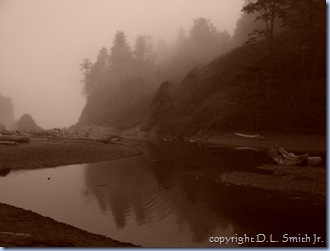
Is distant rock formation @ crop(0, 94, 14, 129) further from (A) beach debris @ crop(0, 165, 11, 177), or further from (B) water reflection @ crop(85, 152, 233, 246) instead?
(B) water reflection @ crop(85, 152, 233, 246)

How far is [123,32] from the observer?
128 meters

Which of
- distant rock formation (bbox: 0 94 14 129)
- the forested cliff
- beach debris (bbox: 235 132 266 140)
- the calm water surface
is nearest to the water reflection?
the calm water surface

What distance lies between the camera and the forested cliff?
Result: 45.4 m

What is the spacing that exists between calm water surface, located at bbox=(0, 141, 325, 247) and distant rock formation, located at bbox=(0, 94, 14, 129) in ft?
403

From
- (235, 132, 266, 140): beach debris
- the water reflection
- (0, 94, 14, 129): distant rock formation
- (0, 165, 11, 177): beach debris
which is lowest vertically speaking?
the water reflection

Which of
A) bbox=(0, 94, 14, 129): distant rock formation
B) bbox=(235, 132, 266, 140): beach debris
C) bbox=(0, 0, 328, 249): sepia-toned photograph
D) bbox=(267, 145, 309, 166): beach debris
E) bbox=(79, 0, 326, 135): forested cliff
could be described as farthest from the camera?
bbox=(0, 94, 14, 129): distant rock formation

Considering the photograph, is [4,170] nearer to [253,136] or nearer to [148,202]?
[148,202]

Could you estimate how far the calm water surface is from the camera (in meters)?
12.7

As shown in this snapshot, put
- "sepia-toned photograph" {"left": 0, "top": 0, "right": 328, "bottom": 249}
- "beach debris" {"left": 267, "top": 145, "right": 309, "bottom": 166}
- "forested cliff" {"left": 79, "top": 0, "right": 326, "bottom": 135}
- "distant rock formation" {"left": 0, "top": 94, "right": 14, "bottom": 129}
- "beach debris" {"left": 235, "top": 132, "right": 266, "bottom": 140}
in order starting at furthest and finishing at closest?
"distant rock formation" {"left": 0, "top": 94, "right": 14, "bottom": 129} → "forested cliff" {"left": 79, "top": 0, "right": 326, "bottom": 135} → "beach debris" {"left": 235, "top": 132, "right": 266, "bottom": 140} → "beach debris" {"left": 267, "top": 145, "right": 309, "bottom": 166} → "sepia-toned photograph" {"left": 0, "top": 0, "right": 328, "bottom": 249}

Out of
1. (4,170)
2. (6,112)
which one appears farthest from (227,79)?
(6,112)

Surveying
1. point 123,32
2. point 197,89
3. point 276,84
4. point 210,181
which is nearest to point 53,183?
point 210,181

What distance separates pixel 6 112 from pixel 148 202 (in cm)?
13919

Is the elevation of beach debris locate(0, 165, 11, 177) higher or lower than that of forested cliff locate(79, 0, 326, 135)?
lower

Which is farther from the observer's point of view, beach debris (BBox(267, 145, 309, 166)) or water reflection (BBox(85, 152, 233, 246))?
beach debris (BBox(267, 145, 309, 166))
